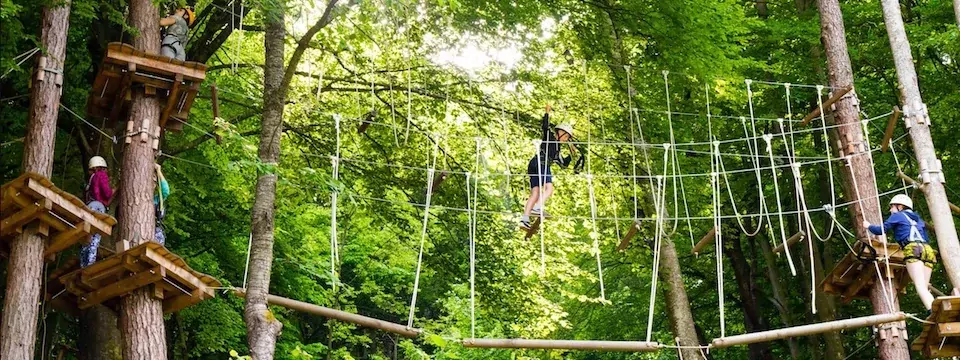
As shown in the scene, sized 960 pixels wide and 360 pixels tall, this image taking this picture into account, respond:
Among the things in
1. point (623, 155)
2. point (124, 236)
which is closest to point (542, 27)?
point (623, 155)

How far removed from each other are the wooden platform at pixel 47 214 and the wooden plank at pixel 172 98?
1174 mm

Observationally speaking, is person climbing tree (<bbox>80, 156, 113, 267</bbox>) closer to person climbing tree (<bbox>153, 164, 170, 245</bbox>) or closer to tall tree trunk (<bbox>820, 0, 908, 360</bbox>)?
person climbing tree (<bbox>153, 164, 170, 245</bbox>)

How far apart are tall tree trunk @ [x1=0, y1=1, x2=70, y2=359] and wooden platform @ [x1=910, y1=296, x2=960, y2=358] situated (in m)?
6.49

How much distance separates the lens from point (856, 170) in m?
8.44

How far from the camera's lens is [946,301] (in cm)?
737

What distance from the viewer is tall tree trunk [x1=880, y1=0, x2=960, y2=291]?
7.91m

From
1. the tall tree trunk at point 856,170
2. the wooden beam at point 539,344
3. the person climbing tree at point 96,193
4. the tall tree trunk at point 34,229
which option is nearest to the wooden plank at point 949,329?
the tall tree trunk at point 856,170

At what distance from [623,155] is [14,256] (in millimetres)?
6557

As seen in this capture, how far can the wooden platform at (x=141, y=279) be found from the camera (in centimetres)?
675

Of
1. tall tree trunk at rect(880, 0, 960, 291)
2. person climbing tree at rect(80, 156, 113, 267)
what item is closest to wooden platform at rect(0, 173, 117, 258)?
person climbing tree at rect(80, 156, 113, 267)

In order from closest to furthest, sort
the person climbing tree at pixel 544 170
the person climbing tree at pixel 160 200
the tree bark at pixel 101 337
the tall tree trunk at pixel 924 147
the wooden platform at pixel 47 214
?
1. the wooden platform at pixel 47 214
2. the person climbing tree at pixel 160 200
3. the tall tree trunk at pixel 924 147
4. the person climbing tree at pixel 544 170
5. the tree bark at pixel 101 337

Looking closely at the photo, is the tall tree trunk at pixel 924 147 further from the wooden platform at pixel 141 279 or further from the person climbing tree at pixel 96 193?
the person climbing tree at pixel 96 193

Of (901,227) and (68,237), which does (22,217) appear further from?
(901,227)

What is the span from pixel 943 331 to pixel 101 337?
296 inches
